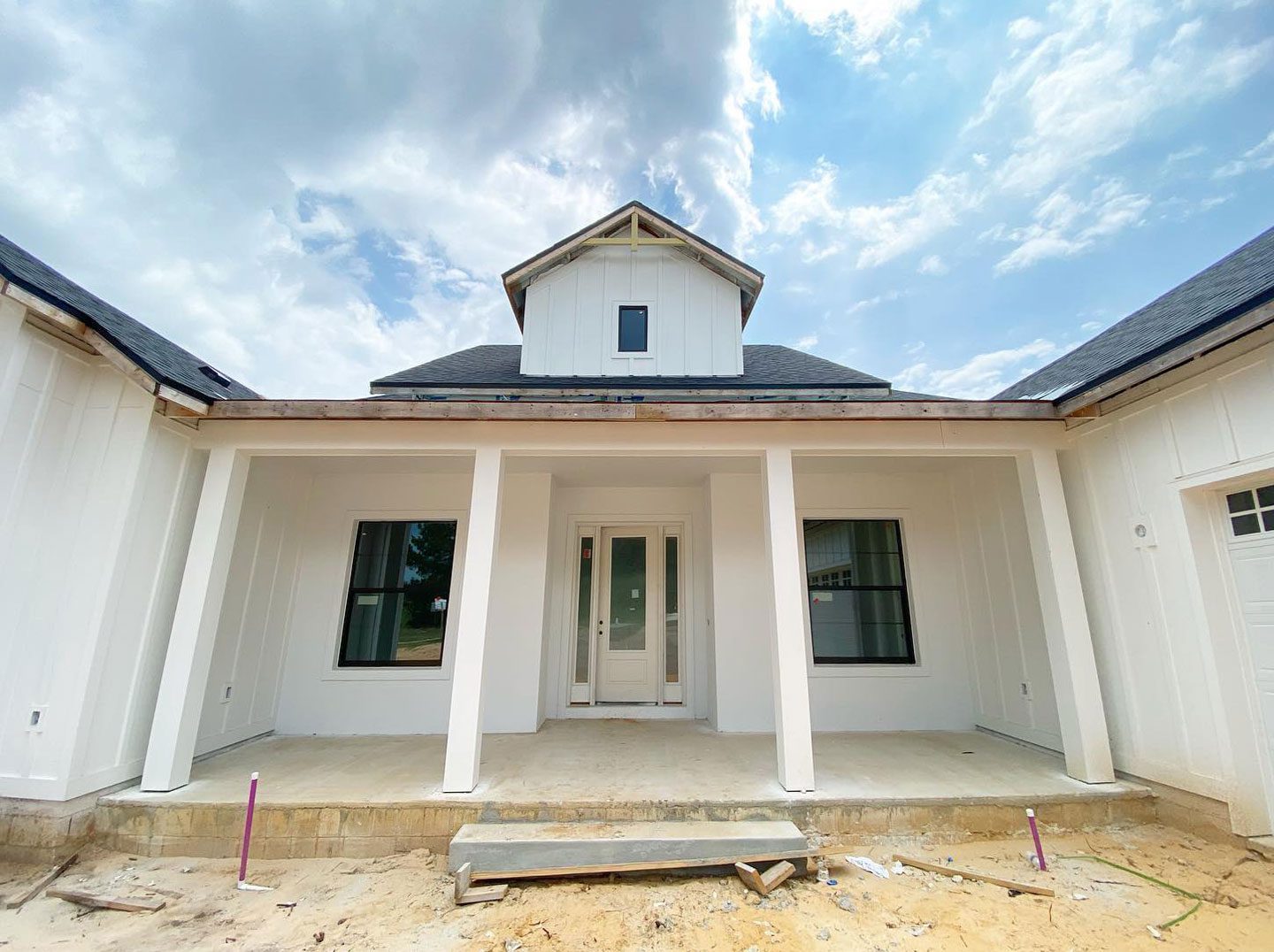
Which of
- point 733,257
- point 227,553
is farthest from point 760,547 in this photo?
point 227,553

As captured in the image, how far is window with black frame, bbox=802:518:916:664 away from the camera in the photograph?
4969 millimetres

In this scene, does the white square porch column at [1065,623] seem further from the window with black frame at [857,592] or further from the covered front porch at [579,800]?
the window with black frame at [857,592]

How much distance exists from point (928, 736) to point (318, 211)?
43.5 feet

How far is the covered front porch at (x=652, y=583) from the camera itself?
343cm

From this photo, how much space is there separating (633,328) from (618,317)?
0.83ft

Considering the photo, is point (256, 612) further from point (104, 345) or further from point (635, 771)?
point (635, 771)

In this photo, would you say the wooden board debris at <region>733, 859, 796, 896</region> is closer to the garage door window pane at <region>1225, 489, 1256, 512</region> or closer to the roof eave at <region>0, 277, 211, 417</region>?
the garage door window pane at <region>1225, 489, 1256, 512</region>

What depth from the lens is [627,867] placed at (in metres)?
2.46

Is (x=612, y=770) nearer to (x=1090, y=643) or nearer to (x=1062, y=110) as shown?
(x=1090, y=643)

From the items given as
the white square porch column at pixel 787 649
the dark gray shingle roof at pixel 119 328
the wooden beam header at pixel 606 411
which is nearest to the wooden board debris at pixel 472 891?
the white square porch column at pixel 787 649

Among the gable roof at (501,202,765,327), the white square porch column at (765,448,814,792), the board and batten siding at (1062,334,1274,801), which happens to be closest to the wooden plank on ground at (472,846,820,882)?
the white square porch column at (765,448,814,792)

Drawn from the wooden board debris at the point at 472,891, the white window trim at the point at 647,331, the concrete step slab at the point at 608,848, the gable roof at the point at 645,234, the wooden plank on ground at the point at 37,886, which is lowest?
the wooden plank on ground at the point at 37,886

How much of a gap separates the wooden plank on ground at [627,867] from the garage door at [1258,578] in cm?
270

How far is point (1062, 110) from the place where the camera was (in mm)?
6723
